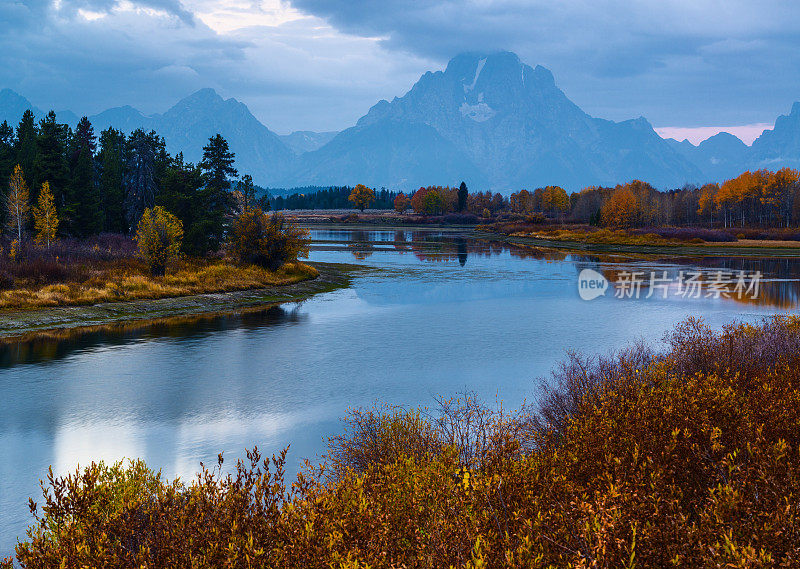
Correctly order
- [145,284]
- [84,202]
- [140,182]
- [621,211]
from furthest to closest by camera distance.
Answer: [621,211]
[140,182]
[84,202]
[145,284]

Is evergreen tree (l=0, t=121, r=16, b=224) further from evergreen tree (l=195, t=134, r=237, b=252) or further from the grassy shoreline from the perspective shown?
the grassy shoreline

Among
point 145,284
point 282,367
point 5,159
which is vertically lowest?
→ point 282,367

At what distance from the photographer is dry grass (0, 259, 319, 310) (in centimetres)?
3669

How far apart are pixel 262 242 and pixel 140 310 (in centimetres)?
1714

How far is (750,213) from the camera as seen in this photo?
491 ft

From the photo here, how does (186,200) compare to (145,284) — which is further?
(186,200)

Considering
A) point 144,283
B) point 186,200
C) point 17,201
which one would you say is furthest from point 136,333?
point 186,200

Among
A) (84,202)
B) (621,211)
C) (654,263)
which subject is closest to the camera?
(84,202)

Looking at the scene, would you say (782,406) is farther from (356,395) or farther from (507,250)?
(507,250)

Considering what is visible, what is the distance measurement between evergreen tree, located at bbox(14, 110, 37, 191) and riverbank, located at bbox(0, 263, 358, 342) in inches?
1696

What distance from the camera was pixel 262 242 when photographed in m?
54.2

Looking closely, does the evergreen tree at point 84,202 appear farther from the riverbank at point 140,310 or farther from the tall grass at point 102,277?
the riverbank at point 140,310

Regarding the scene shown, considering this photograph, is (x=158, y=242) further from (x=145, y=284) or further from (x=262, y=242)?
(x=262, y=242)

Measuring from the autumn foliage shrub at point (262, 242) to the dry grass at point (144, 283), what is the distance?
132cm
